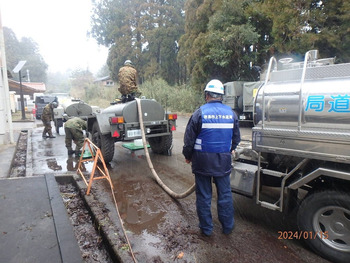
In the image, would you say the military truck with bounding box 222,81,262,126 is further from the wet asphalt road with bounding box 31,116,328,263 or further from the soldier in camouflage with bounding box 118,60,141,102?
the wet asphalt road with bounding box 31,116,328,263

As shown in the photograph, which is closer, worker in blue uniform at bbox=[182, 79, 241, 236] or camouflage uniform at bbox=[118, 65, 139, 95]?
worker in blue uniform at bbox=[182, 79, 241, 236]

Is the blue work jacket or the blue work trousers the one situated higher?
the blue work jacket

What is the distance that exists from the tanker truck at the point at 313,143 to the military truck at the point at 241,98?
1029cm

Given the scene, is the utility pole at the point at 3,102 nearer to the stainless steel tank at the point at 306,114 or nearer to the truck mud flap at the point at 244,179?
the truck mud flap at the point at 244,179

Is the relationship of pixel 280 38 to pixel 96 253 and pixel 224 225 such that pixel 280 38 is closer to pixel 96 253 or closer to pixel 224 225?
pixel 224 225

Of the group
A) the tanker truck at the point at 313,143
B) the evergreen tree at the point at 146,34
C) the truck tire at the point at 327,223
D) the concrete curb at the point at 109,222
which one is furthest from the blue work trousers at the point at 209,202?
the evergreen tree at the point at 146,34

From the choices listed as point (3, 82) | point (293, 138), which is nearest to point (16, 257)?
point (293, 138)

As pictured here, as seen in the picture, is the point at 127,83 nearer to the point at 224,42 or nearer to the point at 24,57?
the point at 224,42

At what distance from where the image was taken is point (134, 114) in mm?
6008

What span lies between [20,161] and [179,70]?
2519 centimetres

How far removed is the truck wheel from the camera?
694cm

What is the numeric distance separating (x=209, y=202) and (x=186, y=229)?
0.52 meters
